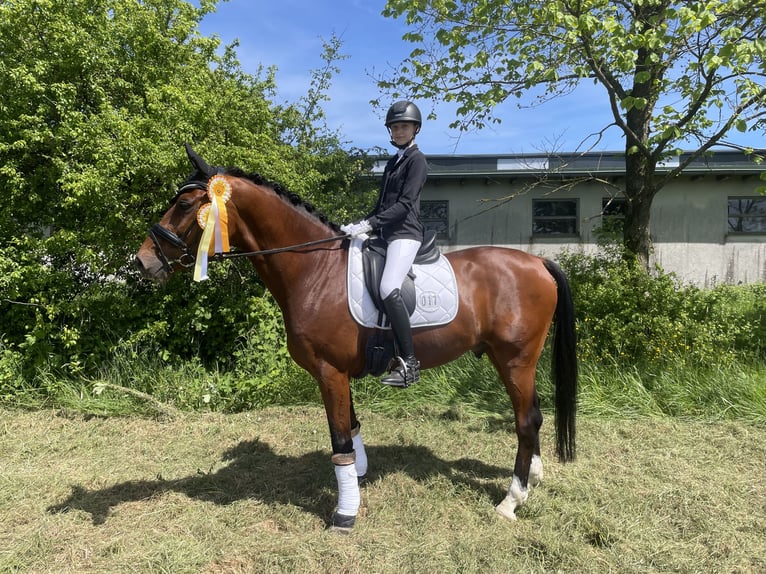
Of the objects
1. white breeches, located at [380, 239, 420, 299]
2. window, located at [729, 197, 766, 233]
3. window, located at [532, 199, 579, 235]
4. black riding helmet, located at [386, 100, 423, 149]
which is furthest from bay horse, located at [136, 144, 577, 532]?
window, located at [729, 197, 766, 233]

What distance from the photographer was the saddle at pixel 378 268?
116 inches

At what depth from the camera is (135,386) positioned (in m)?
5.18

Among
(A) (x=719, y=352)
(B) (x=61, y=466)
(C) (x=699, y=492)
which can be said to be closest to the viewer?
(C) (x=699, y=492)

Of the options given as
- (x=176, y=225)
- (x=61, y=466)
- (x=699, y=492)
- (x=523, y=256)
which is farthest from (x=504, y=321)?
(x=61, y=466)

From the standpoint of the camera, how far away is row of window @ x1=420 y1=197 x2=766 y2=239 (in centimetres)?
1306

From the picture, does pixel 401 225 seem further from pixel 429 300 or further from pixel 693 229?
pixel 693 229

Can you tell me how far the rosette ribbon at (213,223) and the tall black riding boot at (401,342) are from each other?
1112mm

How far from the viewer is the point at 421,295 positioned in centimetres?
306

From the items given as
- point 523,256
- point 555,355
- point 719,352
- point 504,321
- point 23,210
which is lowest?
point 719,352

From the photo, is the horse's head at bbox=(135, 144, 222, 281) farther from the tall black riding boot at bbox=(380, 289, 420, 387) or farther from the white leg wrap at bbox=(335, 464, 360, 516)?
the white leg wrap at bbox=(335, 464, 360, 516)

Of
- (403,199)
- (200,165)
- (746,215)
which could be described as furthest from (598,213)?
(200,165)

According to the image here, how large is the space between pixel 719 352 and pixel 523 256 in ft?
11.3

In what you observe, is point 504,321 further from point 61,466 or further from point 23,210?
point 23,210

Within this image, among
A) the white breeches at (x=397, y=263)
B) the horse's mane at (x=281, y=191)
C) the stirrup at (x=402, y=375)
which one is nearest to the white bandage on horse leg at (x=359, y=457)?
the stirrup at (x=402, y=375)
